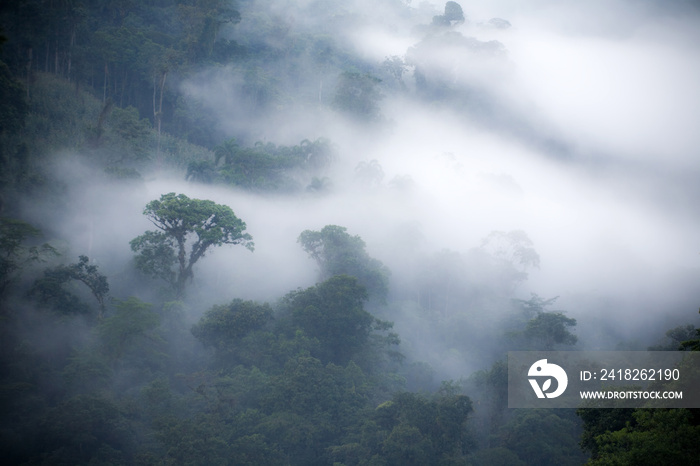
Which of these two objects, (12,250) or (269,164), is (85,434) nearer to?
(12,250)

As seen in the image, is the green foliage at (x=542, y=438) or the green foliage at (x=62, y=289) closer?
the green foliage at (x=542, y=438)

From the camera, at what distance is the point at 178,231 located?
32.2 m

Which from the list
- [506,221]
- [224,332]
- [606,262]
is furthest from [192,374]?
[606,262]

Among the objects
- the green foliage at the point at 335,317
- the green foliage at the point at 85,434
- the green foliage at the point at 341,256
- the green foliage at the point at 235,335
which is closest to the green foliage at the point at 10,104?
the green foliage at the point at 235,335

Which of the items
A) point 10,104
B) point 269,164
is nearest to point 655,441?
point 10,104

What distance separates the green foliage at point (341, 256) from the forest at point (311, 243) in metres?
0.19

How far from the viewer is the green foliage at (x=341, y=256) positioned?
3862cm

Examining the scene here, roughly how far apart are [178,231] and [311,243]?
34.8 feet

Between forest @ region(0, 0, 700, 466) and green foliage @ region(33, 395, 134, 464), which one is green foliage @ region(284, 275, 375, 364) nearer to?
forest @ region(0, 0, 700, 466)

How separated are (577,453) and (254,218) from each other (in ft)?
104

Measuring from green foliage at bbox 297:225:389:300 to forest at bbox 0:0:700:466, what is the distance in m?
0.19

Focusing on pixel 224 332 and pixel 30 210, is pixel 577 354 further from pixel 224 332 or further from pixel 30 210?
pixel 30 210

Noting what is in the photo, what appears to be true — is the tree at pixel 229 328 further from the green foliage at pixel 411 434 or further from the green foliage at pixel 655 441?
the green foliage at pixel 655 441

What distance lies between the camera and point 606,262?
2343 inches
